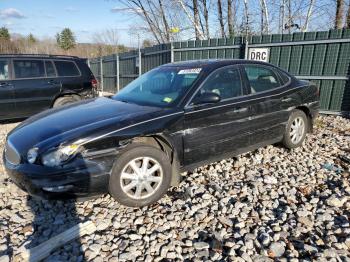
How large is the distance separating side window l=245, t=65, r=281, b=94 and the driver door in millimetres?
232

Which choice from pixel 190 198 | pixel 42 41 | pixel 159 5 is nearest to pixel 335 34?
pixel 190 198

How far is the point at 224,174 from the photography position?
4113mm

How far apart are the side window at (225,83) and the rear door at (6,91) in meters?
5.43

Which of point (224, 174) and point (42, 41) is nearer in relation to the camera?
point (224, 174)

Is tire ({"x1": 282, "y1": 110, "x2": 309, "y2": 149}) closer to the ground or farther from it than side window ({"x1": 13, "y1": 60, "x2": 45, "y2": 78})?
closer to the ground

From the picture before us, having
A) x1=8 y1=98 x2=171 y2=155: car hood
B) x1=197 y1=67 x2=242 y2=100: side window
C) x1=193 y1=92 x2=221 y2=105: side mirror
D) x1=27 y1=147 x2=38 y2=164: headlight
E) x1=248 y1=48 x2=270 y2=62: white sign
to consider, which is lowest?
x1=27 y1=147 x2=38 y2=164: headlight

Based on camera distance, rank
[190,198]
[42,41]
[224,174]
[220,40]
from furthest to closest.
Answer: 1. [42,41]
2. [220,40]
3. [224,174]
4. [190,198]

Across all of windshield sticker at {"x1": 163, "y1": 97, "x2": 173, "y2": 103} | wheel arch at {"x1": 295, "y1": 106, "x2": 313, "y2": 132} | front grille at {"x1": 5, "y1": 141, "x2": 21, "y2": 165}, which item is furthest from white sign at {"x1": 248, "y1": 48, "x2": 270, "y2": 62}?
front grille at {"x1": 5, "y1": 141, "x2": 21, "y2": 165}

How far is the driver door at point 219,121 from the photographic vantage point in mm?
3551

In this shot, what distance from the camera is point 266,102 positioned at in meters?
4.31

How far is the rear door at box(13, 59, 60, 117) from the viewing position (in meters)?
7.09

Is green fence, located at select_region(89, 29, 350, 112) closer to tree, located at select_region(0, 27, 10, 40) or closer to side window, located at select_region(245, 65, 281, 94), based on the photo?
side window, located at select_region(245, 65, 281, 94)

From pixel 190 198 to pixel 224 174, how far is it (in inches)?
33.9

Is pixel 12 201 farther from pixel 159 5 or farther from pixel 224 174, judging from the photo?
pixel 159 5
